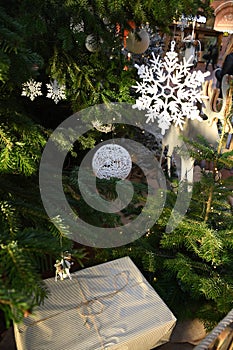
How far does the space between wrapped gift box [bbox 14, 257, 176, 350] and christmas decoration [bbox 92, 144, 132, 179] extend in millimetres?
457

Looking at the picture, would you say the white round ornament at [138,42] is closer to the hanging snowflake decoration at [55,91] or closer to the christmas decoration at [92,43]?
the christmas decoration at [92,43]

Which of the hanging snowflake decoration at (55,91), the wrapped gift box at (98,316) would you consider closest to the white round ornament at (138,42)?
the hanging snowflake decoration at (55,91)

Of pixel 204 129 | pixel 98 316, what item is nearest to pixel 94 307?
pixel 98 316

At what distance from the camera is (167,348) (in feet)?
3.75

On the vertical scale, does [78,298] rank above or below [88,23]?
below

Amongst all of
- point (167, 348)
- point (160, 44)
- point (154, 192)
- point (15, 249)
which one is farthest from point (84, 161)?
point (160, 44)

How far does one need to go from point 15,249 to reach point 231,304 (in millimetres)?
763

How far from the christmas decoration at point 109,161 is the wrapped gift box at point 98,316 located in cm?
46

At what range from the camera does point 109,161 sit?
4.36ft

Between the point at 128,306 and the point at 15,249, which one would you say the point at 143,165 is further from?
the point at 15,249

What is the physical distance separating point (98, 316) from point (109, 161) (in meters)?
Answer: 0.65

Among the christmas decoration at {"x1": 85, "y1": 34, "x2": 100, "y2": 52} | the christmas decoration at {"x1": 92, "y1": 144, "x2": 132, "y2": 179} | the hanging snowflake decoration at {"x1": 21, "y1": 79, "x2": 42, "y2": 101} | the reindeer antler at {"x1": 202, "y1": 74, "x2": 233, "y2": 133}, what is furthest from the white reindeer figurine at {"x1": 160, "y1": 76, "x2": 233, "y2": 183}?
the hanging snowflake decoration at {"x1": 21, "y1": 79, "x2": 42, "y2": 101}

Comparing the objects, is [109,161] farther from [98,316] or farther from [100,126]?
[98,316]

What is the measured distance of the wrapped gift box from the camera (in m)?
0.79
